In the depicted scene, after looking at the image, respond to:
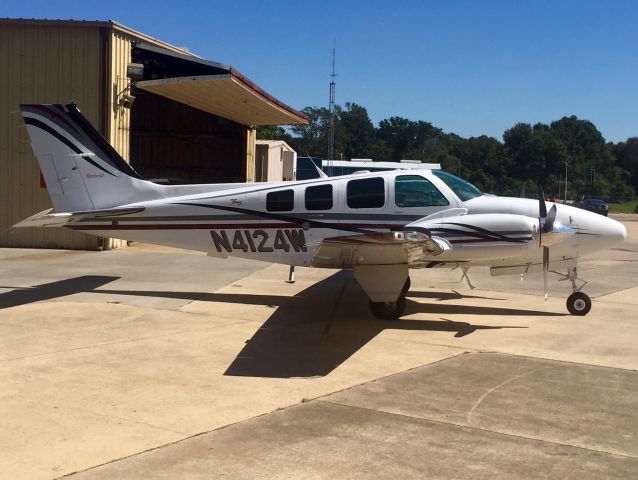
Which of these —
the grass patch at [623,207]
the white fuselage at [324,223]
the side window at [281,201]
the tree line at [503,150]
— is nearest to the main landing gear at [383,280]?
the white fuselage at [324,223]

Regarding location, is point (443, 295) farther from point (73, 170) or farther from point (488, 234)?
point (73, 170)

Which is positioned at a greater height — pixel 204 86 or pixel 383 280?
pixel 204 86

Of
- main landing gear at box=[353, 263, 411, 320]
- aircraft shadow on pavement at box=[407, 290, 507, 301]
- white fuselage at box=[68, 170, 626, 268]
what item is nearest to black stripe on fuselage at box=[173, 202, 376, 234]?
white fuselage at box=[68, 170, 626, 268]

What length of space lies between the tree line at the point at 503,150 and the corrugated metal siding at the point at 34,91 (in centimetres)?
4041

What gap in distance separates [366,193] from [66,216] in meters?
5.45

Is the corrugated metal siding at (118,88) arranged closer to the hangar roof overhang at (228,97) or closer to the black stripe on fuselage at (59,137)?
the hangar roof overhang at (228,97)

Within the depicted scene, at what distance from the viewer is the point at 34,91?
19453 mm

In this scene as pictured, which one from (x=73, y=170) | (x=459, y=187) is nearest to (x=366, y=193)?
(x=459, y=187)

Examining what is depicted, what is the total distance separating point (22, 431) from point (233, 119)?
2267 centimetres

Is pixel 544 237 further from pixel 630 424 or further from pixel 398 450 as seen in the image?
pixel 398 450

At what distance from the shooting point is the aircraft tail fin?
12.0 m

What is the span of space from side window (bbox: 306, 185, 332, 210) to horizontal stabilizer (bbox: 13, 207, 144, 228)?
3.21 meters

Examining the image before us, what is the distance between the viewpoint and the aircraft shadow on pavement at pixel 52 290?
11403 mm

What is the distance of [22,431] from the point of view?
5.39 meters
